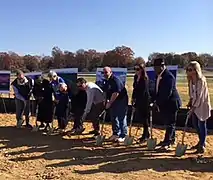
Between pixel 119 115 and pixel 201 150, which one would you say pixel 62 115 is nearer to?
pixel 119 115

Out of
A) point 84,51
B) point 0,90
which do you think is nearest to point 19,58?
point 84,51

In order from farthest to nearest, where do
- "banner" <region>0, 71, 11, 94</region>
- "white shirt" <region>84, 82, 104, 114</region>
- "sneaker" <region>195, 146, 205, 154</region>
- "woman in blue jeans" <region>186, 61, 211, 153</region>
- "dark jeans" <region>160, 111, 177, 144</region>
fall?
"banner" <region>0, 71, 11, 94</region>
"white shirt" <region>84, 82, 104, 114</region>
"dark jeans" <region>160, 111, 177, 144</region>
"sneaker" <region>195, 146, 205, 154</region>
"woman in blue jeans" <region>186, 61, 211, 153</region>

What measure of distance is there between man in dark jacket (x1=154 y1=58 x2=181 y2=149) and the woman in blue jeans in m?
0.41

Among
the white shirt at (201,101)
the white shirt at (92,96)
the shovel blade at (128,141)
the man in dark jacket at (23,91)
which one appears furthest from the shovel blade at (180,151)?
the man in dark jacket at (23,91)

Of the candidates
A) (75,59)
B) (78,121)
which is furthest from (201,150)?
(75,59)

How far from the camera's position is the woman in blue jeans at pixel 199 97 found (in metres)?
Answer: 6.92

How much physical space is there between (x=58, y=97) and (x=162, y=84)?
10.7ft

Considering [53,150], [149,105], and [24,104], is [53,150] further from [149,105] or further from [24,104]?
[24,104]

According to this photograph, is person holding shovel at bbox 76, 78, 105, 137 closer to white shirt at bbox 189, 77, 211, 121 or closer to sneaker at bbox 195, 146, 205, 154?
white shirt at bbox 189, 77, 211, 121

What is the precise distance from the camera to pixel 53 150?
25.3 feet

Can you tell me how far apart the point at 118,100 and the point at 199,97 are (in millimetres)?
1910

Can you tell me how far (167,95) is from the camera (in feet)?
24.5

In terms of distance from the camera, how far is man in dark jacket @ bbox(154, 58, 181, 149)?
746 centimetres

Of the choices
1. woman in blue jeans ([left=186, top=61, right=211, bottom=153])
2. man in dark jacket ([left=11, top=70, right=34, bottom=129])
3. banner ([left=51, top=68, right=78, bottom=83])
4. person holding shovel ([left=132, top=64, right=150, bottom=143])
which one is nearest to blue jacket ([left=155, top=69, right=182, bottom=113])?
woman in blue jeans ([left=186, top=61, right=211, bottom=153])
